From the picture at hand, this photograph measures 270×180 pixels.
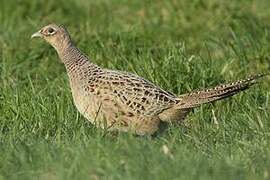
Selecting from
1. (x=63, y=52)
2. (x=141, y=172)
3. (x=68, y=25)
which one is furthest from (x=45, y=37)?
(x=68, y=25)

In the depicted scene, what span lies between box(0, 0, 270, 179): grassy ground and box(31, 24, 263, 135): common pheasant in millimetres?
157

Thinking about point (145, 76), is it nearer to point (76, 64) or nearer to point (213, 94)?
point (76, 64)

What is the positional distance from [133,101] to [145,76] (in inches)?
51.7

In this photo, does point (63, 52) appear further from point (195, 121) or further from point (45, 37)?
point (195, 121)

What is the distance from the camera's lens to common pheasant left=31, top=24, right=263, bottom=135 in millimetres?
7148

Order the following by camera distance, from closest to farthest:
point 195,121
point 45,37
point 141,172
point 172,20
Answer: point 141,172
point 195,121
point 45,37
point 172,20

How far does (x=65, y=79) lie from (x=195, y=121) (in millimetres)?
1764

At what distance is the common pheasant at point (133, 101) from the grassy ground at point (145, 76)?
0.51 feet

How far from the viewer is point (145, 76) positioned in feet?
27.8

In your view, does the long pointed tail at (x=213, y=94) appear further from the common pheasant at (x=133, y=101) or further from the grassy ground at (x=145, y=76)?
the grassy ground at (x=145, y=76)

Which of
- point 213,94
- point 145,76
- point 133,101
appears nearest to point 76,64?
point 133,101

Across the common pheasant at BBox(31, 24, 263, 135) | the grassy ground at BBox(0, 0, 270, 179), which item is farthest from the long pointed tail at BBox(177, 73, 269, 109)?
the grassy ground at BBox(0, 0, 270, 179)

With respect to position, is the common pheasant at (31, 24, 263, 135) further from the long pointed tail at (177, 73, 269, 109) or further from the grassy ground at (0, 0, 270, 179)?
the grassy ground at (0, 0, 270, 179)

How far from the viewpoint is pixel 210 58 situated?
8711mm
